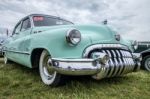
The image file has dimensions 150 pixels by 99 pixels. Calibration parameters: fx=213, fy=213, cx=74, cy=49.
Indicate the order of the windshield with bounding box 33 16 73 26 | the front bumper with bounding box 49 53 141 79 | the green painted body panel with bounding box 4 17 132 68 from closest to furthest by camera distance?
the front bumper with bounding box 49 53 141 79 < the green painted body panel with bounding box 4 17 132 68 < the windshield with bounding box 33 16 73 26

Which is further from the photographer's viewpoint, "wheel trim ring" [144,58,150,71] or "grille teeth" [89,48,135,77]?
"wheel trim ring" [144,58,150,71]

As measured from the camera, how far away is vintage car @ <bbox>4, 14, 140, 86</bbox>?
3.10 meters

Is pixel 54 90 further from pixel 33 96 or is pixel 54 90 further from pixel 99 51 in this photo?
pixel 99 51

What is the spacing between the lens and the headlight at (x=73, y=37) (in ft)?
10.8

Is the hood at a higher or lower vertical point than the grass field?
higher

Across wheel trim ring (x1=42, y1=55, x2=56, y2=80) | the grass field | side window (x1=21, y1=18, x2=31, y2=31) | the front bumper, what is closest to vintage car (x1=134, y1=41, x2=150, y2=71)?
the grass field

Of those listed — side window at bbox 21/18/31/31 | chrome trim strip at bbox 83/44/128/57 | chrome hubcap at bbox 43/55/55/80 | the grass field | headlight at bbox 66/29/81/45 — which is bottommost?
the grass field

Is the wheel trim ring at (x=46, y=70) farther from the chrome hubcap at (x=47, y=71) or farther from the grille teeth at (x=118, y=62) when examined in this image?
the grille teeth at (x=118, y=62)

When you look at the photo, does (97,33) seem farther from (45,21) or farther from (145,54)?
(145,54)

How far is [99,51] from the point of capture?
353 cm

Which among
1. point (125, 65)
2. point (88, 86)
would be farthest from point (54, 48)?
point (125, 65)

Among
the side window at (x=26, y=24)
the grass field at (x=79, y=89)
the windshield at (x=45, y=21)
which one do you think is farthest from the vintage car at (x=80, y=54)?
the side window at (x=26, y=24)

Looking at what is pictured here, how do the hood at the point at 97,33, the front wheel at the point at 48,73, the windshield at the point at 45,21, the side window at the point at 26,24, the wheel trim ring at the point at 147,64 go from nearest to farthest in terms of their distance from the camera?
the front wheel at the point at 48,73
the hood at the point at 97,33
the windshield at the point at 45,21
the side window at the point at 26,24
the wheel trim ring at the point at 147,64

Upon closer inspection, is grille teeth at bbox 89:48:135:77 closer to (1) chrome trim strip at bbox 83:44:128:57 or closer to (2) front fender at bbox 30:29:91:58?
(1) chrome trim strip at bbox 83:44:128:57
